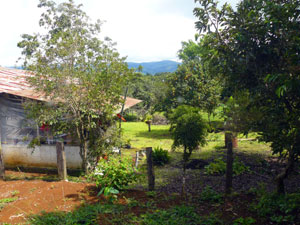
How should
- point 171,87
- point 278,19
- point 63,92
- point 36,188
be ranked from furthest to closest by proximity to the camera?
1. point 171,87
2. point 63,92
3. point 36,188
4. point 278,19

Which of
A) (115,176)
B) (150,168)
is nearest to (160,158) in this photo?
(150,168)

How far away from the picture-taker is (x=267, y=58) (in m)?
5.04

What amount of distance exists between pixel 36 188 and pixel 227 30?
6.42 m

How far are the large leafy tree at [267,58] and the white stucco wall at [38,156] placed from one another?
6288 mm

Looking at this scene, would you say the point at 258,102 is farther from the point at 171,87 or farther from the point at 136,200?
the point at 171,87

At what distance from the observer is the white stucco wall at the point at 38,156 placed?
9164mm

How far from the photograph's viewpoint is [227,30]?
561cm

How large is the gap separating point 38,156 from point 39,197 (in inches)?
162

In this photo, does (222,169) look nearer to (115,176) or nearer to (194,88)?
(115,176)

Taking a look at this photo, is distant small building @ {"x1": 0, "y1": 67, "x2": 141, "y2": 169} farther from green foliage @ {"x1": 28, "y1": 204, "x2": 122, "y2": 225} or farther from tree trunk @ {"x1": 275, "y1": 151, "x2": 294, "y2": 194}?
tree trunk @ {"x1": 275, "y1": 151, "x2": 294, "y2": 194}

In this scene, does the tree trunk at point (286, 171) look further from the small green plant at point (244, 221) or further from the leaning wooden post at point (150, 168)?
the leaning wooden post at point (150, 168)

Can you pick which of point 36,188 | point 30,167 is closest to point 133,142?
point 30,167

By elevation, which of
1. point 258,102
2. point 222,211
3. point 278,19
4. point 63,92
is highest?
point 278,19

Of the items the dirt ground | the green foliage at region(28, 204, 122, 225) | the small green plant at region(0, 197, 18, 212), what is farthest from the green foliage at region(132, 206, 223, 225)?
the small green plant at region(0, 197, 18, 212)
